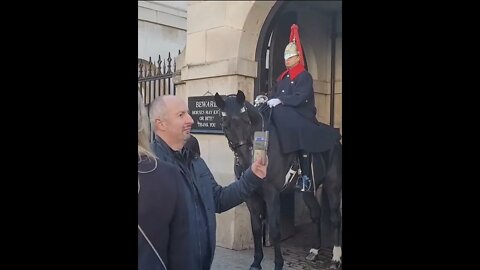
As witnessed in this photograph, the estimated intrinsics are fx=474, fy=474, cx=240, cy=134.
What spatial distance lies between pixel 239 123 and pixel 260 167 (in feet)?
0.65

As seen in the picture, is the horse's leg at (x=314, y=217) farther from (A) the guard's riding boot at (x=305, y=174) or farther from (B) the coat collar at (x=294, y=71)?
(B) the coat collar at (x=294, y=71)

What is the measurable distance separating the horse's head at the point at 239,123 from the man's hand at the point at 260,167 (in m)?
0.03

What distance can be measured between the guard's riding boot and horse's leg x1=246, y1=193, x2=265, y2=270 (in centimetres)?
18

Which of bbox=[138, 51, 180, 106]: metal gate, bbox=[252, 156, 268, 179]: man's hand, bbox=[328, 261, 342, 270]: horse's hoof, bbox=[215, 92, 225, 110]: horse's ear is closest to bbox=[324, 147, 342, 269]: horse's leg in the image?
bbox=[328, 261, 342, 270]: horse's hoof

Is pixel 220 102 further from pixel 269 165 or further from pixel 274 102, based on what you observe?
pixel 269 165

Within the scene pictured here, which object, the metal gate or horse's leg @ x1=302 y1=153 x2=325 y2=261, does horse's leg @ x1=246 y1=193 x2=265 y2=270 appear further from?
the metal gate

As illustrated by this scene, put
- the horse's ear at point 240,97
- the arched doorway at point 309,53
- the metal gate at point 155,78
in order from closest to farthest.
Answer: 1. the arched doorway at point 309,53
2. the horse's ear at point 240,97
3. the metal gate at point 155,78

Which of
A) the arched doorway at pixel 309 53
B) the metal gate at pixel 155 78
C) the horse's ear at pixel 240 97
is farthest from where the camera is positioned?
the metal gate at pixel 155 78

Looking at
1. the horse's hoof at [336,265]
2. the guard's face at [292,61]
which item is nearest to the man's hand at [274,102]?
the guard's face at [292,61]

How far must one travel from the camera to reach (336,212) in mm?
1812

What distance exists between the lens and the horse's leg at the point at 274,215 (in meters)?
1.92

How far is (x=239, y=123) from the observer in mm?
1922
